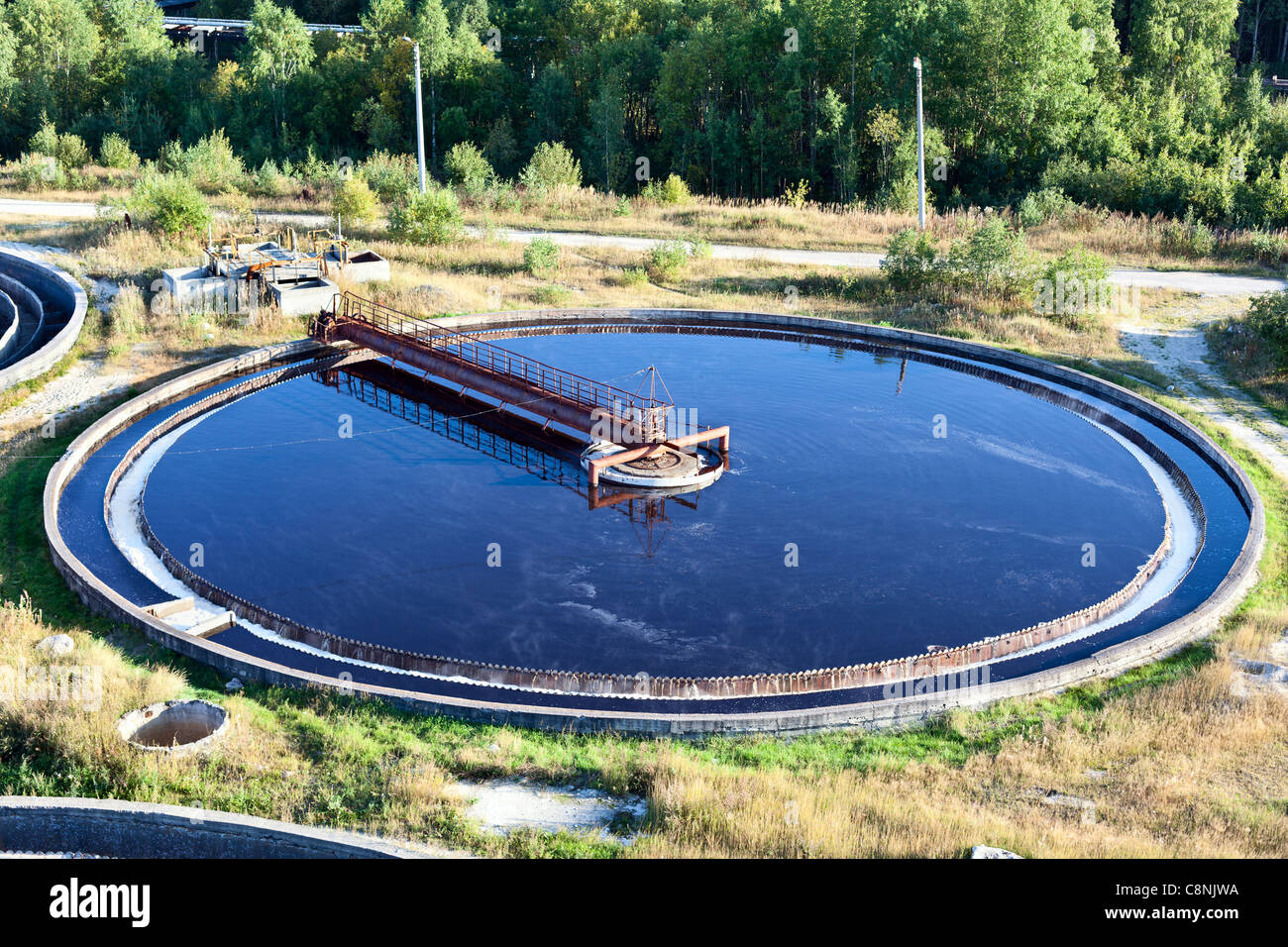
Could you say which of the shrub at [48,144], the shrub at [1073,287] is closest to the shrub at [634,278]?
the shrub at [1073,287]

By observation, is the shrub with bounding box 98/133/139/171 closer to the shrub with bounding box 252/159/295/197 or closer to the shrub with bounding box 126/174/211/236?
the shrub with bounding box 252/159/295/197

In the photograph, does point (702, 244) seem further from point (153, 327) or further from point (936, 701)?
point (936, 701)

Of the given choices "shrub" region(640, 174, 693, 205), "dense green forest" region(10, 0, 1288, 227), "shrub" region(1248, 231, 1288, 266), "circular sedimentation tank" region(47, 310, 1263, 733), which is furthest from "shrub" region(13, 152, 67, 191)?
"shrub" region(1248, 231, 1288, 266)

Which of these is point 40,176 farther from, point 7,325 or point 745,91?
point 745,91

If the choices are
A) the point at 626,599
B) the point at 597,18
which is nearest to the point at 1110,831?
the point at 626,599

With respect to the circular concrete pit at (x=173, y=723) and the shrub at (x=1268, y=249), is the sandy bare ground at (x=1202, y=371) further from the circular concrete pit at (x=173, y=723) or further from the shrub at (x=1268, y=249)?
the circular concrete pit at (x=173, y=723)
